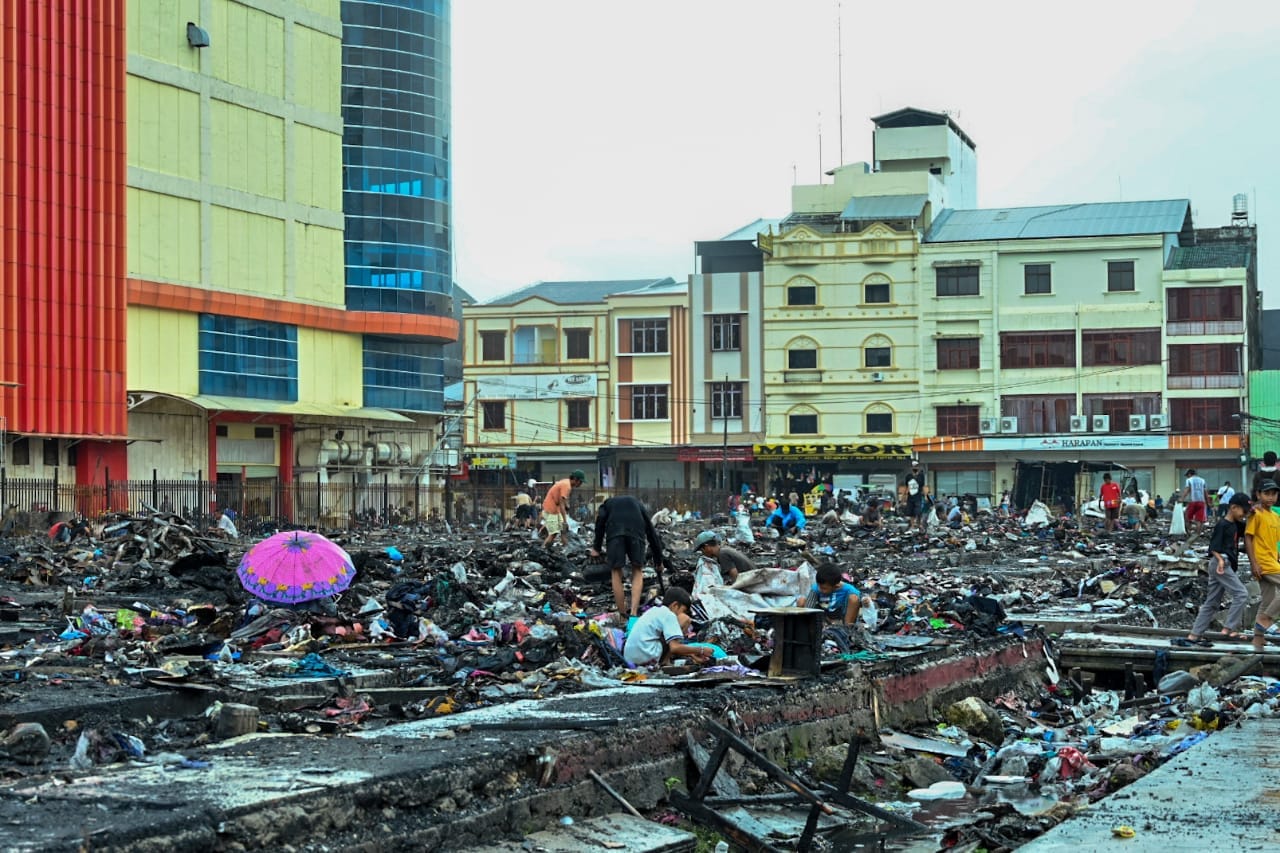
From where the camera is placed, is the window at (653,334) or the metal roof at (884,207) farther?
the window at (653,334)

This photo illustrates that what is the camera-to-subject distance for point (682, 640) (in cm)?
1177

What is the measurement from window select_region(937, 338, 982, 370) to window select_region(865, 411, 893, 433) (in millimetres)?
2622

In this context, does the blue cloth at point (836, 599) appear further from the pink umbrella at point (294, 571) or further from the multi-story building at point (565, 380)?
the multi-story building at point (565, 380)

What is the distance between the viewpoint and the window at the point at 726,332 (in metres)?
63.1

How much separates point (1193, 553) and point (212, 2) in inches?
1343

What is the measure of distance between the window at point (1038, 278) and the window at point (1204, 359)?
4.90 m

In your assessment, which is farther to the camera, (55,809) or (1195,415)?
(1195,415)

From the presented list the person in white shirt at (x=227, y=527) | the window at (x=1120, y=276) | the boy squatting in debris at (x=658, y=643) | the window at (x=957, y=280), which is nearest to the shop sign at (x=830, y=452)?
the window at (x=957, y=280)

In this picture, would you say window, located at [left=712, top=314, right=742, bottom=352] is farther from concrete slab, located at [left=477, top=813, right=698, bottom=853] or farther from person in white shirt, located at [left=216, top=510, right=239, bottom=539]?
concrete slab, located at [left=477, top=813, right=698, bottom=853]

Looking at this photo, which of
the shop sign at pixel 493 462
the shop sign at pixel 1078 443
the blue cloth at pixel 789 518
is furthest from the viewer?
the shop sign at pixel 493 462

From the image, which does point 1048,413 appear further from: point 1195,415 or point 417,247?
point 417,247

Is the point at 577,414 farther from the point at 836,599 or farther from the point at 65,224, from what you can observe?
the point at 836,599

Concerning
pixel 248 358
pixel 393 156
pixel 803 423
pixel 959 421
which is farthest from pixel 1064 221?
pixel 248 358

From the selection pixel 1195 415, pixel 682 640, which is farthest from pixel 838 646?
pixel 1195 415
